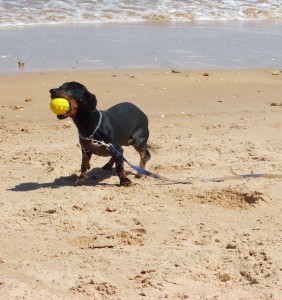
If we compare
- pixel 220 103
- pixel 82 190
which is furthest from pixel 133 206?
pixel 220 103

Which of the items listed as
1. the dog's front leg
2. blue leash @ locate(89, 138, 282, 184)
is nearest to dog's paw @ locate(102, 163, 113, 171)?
the dog's front leg

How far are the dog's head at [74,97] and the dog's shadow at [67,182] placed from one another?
77 centimetres

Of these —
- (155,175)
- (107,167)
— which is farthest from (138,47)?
(155,175)

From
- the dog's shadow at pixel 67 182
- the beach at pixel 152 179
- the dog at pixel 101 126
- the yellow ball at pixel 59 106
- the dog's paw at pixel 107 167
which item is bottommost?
the dog's shadow at pixel 67 182

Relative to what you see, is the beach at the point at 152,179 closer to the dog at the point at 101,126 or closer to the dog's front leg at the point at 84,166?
the dog's front leg at the point at 84,166

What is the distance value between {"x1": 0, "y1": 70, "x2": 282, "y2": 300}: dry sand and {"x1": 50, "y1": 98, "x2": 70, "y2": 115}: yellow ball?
0.76 meters

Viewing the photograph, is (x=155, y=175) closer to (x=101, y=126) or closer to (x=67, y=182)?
(x=101, y=126)

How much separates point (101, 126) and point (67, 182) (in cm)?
74

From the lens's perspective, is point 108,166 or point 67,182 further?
point 108,166

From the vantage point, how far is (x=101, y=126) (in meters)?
5.59

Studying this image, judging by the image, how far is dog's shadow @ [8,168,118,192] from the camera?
5.75m

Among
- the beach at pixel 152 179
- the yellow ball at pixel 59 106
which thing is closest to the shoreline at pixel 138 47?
the beach at pixel 152 179

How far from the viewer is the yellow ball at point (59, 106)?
5168mm

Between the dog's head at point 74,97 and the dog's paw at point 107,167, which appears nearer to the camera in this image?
the dog's head at point 74,97
